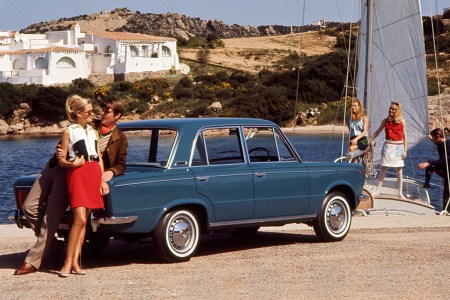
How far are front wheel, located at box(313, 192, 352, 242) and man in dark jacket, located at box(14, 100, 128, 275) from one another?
289 centimetres

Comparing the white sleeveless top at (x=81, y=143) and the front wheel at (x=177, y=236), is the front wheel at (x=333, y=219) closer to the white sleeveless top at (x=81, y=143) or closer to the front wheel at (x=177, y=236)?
the front wheel at (x=177, y=236)

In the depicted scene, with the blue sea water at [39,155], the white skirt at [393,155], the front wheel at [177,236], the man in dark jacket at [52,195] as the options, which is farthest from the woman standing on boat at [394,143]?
the blue sea water at [39,155]

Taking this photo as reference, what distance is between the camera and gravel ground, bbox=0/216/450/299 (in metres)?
10.5

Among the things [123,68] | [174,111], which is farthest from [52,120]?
[123,68]

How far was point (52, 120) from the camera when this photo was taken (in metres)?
84.4

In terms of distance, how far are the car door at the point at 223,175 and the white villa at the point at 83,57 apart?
86480 mm

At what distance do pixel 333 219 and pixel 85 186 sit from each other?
12.5 ft

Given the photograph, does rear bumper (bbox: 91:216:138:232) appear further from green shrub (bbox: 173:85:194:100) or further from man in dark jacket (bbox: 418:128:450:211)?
green shrub (bbox: 173:85:194:100)

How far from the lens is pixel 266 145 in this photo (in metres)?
13.5

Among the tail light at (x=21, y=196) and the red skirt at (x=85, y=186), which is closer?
the red skirt at (x=85, y=186)

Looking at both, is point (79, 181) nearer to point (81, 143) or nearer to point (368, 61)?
point (81, 143)

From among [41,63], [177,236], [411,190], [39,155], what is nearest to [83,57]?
[41,63]

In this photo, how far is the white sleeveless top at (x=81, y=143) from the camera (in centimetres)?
1141

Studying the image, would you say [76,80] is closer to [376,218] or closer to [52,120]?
[52,120]
